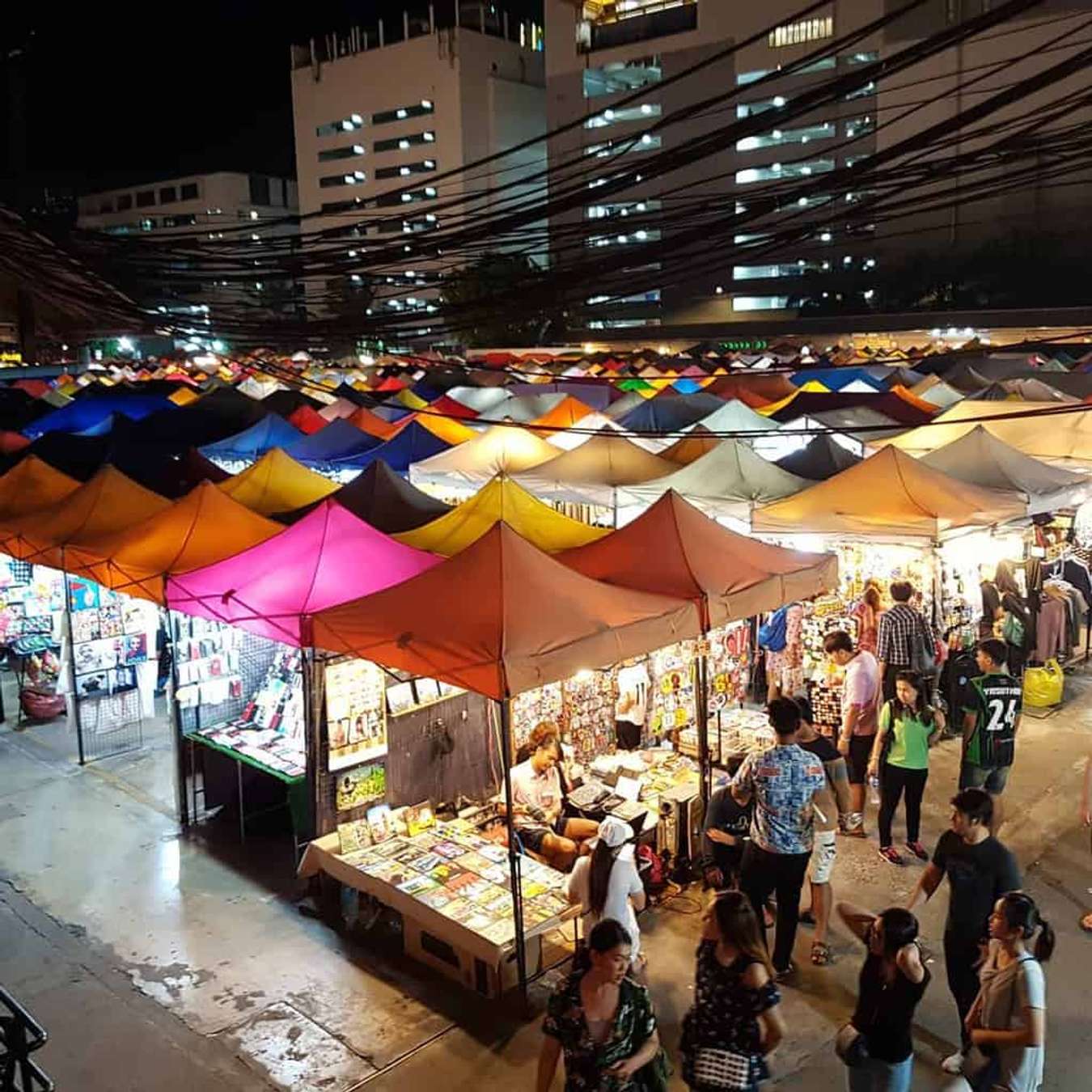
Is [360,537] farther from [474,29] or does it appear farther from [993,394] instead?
[474,29]

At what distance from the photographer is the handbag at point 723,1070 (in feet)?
12.8

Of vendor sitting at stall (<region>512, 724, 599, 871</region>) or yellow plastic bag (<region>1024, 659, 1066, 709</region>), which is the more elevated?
vendor sitting at stall (<region>512, 724, 599, 871</region>)

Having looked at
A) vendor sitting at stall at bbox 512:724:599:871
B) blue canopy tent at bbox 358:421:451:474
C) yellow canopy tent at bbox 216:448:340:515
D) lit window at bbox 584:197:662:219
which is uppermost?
lit window at bbox 584:197:662:219

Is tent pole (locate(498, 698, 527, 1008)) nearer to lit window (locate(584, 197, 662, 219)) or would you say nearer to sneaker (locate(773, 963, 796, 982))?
sneaker (locate(773, 963, 796, 982))

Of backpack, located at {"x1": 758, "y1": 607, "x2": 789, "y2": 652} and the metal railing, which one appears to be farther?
backpack, located at {"x1": 758, "y1": 607, "x2": 789, "y2": 652}

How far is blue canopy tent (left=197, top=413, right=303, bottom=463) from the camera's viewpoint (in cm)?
1384

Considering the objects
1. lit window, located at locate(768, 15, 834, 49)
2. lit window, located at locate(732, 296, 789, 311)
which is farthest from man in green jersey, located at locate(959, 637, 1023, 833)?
lit window, located at locate(732, 296, 789, 311)

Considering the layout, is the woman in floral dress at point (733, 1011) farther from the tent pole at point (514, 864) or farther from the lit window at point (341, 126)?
the lit window at point (341, 126)

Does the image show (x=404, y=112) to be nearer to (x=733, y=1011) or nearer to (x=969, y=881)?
(x=969, y=881)

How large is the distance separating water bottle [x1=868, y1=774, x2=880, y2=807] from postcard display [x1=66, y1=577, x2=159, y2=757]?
261 inches

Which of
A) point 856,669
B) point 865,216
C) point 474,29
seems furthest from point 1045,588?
point 474,29

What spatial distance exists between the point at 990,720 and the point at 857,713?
4.02 ft

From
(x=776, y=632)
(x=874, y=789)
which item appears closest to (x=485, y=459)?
(x=776, y=632)

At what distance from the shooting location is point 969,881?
4.92 metres
